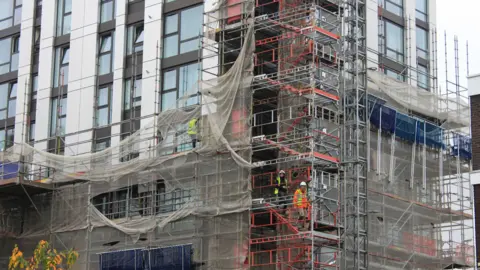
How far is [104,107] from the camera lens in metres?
47.0

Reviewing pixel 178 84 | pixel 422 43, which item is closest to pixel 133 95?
pixel 178 84

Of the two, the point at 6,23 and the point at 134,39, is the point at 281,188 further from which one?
the point at 6,23

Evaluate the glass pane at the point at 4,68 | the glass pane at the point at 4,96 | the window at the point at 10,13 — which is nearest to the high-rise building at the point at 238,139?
the glass pane at the point at 4,96

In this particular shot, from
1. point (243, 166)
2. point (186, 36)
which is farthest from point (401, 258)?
point (186, 36)

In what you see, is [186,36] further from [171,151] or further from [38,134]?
[38,134]

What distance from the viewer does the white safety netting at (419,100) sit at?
4466cm

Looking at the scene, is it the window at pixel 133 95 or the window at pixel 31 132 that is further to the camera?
the window at pixel 31 132

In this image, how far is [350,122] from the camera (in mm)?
42344

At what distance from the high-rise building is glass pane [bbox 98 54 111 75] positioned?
6 centimetres

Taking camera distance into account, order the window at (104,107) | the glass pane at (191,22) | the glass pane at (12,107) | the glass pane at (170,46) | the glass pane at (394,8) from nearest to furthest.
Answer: the glass pane at (191,22)
the glass pane at (170,46)
the window at (104,107)
the glass pane at (394,8)
the glass pane at (12,107)

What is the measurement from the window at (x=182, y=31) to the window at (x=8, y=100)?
10.6m

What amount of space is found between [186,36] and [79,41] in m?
6.56

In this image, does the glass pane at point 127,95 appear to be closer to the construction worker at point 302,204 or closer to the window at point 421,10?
the construction worker at point 302,204

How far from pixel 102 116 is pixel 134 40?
148 inches
